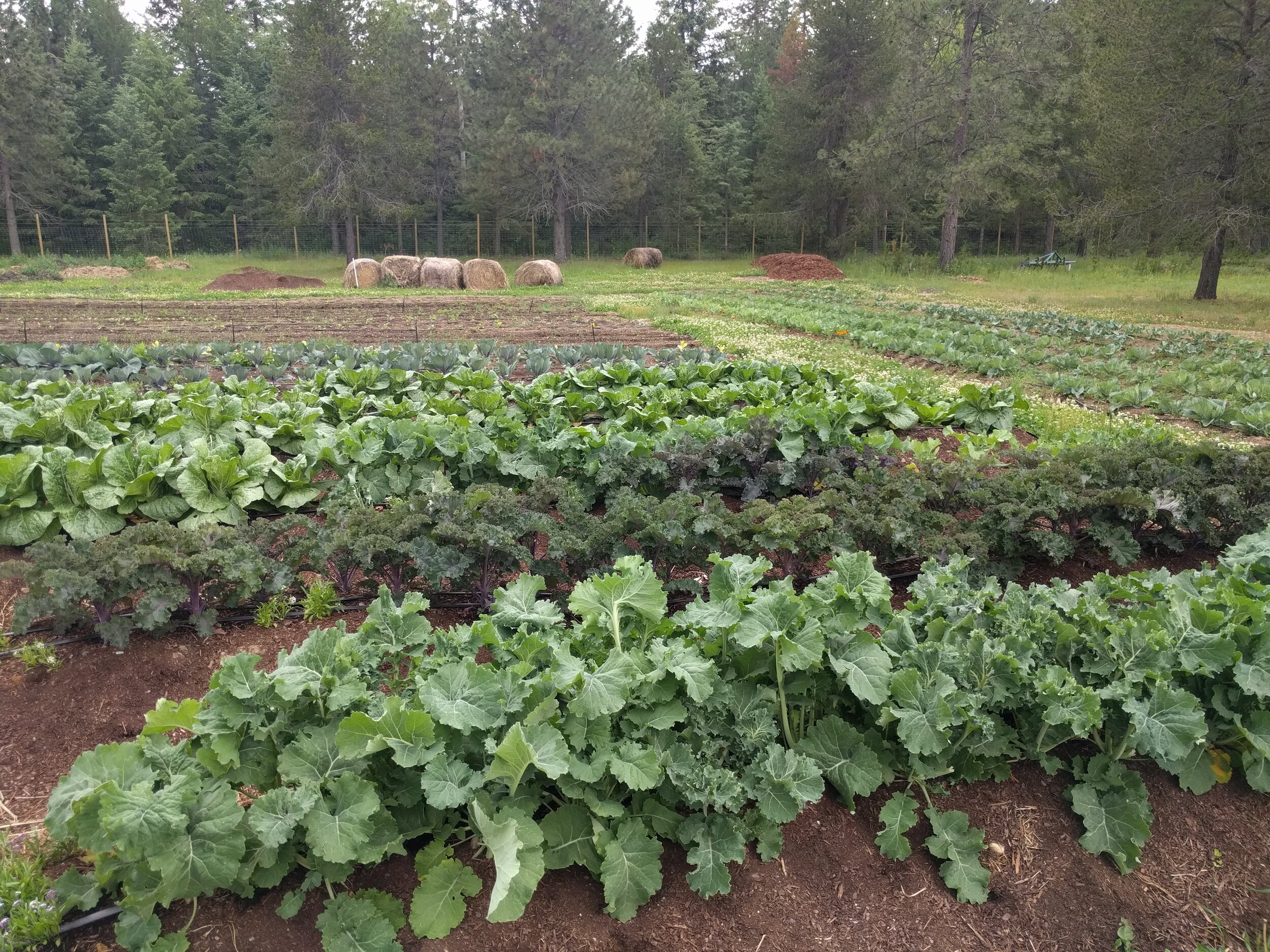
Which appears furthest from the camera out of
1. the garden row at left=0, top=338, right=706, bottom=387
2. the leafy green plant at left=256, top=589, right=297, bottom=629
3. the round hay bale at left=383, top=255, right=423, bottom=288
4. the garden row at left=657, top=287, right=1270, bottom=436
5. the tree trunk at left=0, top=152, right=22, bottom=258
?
the tree trunk at left=0, top=152, right=22, bottom=258

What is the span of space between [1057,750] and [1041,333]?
13.9 m

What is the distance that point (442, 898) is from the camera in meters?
2.25

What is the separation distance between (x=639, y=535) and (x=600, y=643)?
1.34 meters

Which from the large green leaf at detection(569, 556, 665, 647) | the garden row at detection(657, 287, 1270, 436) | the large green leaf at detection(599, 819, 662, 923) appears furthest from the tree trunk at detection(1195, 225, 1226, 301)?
the large green leaf at detection(599, 819, 662, 923)

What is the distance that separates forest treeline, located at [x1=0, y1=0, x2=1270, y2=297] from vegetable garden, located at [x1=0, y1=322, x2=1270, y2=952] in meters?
16.9

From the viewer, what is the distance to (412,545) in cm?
399

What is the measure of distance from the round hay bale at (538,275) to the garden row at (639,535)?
22847 mm

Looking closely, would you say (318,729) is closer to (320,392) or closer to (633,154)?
(320,392)

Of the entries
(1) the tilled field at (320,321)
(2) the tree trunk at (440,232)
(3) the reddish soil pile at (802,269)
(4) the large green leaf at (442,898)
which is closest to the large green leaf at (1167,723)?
(4) the large green leaf at (442,898)

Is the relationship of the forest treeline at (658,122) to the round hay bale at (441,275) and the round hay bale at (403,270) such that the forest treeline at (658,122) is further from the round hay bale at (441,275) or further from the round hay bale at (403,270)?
the round hay bale at (441,275)

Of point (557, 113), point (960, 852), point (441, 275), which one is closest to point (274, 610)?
point (960, 852)

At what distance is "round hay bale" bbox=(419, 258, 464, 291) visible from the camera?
25.4m

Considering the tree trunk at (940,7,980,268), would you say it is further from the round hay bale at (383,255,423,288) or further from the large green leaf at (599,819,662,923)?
the large green leaf at (599,819,662,923)

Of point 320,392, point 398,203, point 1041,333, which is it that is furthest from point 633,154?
point 320,392
